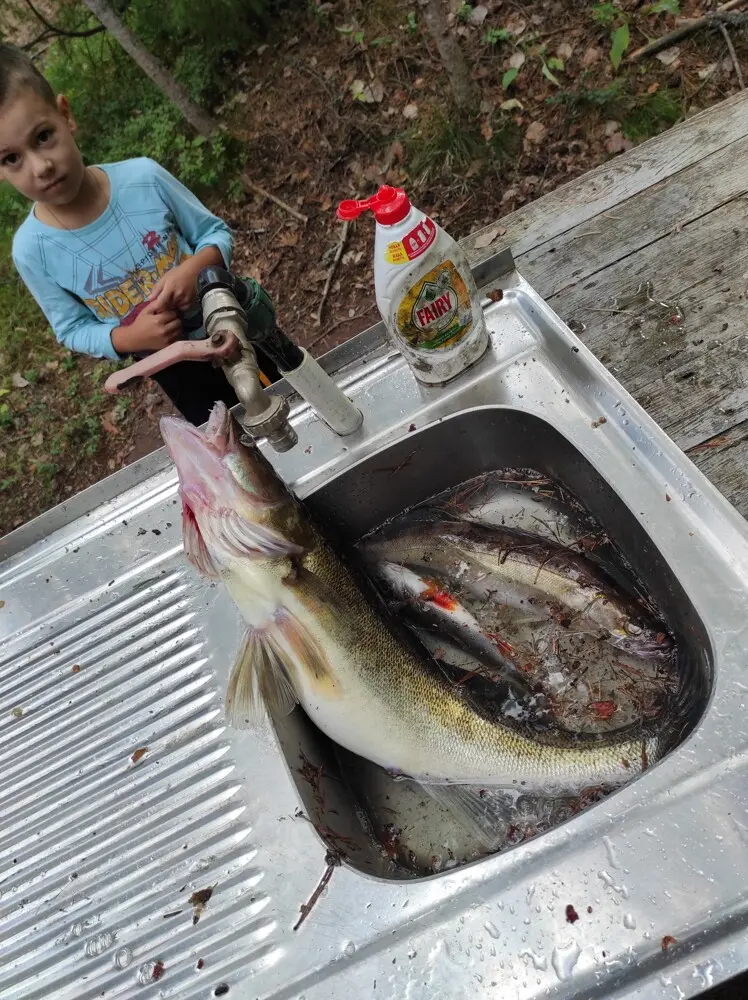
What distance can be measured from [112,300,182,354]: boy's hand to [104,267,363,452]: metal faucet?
509 mm

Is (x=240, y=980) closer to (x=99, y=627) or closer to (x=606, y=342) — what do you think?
(x=99, y=627)

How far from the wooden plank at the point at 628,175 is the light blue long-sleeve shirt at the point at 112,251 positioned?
44.2 inches

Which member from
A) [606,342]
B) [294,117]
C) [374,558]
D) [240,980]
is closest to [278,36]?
[294,117]

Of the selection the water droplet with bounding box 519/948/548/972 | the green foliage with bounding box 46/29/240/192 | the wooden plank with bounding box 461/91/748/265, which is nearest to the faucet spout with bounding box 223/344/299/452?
the water droplet with bounding box 519/948/548/972

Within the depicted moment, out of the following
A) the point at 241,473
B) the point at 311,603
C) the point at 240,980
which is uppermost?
the point at 241,473

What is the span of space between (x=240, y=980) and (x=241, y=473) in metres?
1.04

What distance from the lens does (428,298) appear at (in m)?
1.54

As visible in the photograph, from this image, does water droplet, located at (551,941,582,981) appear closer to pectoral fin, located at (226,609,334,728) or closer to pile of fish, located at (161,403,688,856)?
pile of fish, located at (161,403,688,856)

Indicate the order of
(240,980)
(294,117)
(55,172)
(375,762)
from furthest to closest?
1. (294,117)
2. (55,172)
3. (375,762)
4. (240,980)

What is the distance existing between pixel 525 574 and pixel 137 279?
6.07 ft

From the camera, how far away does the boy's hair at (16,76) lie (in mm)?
1983

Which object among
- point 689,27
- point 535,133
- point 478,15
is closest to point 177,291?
point 535,133

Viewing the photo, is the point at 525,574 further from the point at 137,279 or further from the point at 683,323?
the point at 137,279

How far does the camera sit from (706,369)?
1802mm
